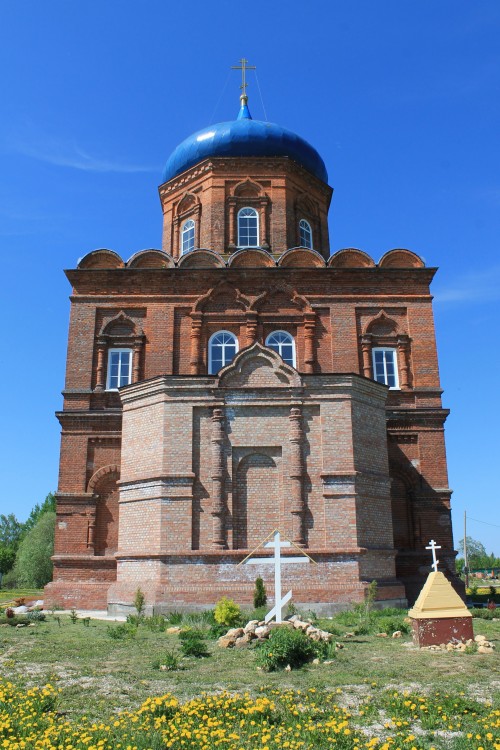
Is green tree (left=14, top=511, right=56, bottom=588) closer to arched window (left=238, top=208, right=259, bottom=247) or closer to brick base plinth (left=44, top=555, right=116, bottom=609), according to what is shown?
brick base plinth (left=44, top=555, right=116, bottom=609)

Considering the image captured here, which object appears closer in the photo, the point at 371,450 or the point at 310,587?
the point at 310,587

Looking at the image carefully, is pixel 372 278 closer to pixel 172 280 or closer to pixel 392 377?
pixel 392 377

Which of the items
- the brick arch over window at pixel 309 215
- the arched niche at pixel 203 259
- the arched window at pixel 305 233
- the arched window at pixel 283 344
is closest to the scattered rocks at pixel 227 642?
the arched window at pixel 283 344

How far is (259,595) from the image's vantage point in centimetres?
1261

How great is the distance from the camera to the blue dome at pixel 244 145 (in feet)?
68.6

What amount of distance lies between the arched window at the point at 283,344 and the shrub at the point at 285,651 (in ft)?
34.2

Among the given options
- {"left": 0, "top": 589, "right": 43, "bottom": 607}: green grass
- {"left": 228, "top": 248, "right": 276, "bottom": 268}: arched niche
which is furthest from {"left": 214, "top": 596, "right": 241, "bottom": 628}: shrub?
{"left": 228, "top": 248, "right": 276, "bottom": 268}: arched niche

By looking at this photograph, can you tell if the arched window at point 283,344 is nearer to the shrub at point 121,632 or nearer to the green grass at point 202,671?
the shrub at point 121,632

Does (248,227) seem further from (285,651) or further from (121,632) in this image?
Answer: (285,651)

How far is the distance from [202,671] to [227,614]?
3.61 meters

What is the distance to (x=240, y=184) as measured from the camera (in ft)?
67.6

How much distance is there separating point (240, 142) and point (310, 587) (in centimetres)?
1408

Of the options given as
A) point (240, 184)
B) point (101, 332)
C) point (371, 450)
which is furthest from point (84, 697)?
point (240, 184)

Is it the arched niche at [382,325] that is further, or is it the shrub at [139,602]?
the arched niche at [382,325]
